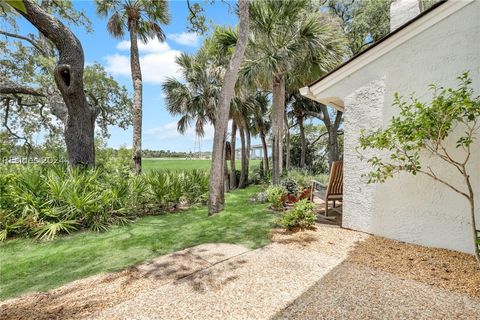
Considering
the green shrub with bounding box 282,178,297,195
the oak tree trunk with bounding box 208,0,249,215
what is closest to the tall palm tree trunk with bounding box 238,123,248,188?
the green shrub with bounding box 282,178,297,195

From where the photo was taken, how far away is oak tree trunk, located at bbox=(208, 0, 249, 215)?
646 centimetres

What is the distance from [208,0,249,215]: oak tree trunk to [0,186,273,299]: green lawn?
2.09 feet

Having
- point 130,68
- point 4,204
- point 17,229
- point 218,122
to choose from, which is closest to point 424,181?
point 218,122

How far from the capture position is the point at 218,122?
6.60 metres

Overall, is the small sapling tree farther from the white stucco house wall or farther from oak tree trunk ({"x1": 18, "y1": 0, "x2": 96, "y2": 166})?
oak tree trunk ({"x1": 18, "y1": 0, "x2": 96, "y2": 166})

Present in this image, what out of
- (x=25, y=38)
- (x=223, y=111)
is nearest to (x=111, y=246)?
(x=223, y=111)

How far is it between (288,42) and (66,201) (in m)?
8.24

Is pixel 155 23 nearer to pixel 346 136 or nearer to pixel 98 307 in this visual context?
pixel 346 136

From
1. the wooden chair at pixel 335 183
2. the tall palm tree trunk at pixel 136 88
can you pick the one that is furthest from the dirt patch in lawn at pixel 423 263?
the tall palm tree trunk at pixel 136 88

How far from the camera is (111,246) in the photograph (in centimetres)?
464

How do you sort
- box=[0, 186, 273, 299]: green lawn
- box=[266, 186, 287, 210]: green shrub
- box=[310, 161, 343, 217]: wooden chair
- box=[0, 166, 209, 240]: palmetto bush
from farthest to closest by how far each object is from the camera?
box=[266, 186, 287, 210]: green shrub, box=[310, 161, 343, 217]: wooden chair, box=[0, 166, 209, 240]: palmetto bush, box=[0, 186, 273, 299]: green lawn

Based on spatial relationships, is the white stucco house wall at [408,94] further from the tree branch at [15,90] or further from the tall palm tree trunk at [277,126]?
the tree branch at [15,90]

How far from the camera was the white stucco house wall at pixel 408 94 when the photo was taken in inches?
148

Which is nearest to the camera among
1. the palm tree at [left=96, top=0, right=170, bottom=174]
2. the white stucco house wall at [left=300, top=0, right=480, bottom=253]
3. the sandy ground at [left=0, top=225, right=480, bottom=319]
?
the sandy ground at [left=0, top=225, right=480, bottom=319]
